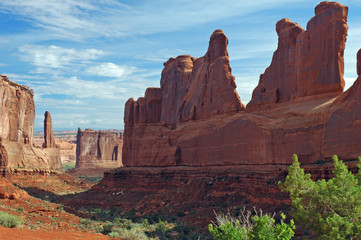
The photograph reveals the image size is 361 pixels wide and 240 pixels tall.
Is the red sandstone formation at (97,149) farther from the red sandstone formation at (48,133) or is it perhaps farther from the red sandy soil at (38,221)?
the red sandy soil at (38,221)

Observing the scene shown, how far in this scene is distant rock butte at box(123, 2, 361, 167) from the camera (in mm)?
29172

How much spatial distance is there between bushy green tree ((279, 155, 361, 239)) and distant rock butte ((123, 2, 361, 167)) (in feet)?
33.6

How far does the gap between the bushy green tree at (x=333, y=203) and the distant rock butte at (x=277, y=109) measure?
33.6 feet

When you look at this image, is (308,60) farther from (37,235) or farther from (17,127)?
(17,127)

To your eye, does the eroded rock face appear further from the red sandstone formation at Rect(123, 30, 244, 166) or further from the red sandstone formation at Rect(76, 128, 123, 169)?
the red sandstone formation at Rect(76, 128, 123, 169)

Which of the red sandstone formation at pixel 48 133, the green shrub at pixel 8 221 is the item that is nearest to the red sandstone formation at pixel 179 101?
the green shrub at pixel 8 221

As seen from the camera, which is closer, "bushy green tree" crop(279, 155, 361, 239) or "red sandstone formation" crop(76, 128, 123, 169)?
"bushy green tree" crop(279, 155, 361, 239)

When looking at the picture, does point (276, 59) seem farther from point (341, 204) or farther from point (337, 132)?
point (341, 204)

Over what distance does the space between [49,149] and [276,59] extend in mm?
57836

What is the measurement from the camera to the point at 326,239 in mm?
15984

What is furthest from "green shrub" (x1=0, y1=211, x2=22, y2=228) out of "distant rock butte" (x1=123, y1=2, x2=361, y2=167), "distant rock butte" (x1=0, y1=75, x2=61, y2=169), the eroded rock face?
"distant rock butte" (x1=0, y1=75, x2=61, y2=169)

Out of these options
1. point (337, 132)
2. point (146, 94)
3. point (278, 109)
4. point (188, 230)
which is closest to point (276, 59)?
point (278, 109)

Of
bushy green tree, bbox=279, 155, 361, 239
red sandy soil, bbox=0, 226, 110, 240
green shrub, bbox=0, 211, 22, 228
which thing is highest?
bushy green tree, bbox=279, 155, 361, 239

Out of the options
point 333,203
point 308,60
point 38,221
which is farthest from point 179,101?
point 333,203
